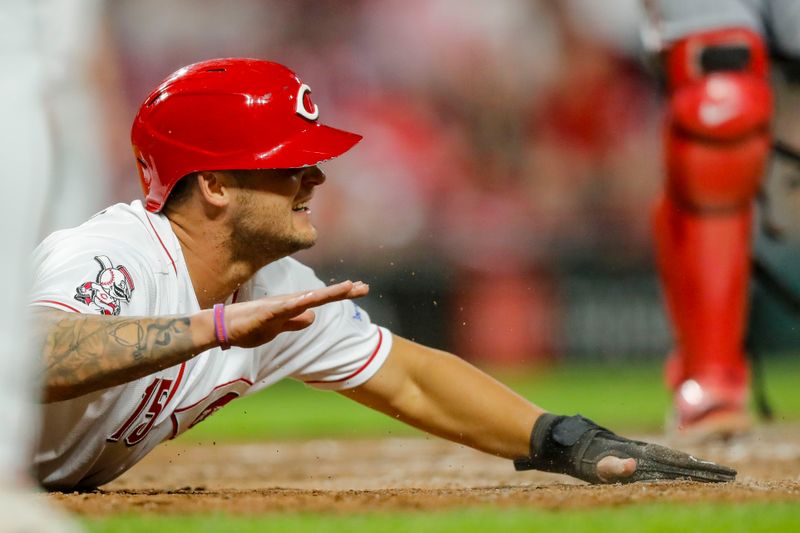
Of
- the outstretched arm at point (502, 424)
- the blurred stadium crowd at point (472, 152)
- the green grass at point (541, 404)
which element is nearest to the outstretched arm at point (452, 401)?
the outstretched arm at point (502, 424)

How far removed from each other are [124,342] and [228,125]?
835 millimetres

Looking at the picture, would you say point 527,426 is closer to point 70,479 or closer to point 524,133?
point 70,479

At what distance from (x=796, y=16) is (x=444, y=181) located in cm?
594

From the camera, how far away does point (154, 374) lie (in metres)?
3.35

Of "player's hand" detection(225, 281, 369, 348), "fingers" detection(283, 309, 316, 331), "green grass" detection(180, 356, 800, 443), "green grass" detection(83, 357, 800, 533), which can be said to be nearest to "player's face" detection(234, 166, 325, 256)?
"fingers" detection(283, 309, 316, 331)

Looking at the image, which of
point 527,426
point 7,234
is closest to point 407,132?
point 527,426

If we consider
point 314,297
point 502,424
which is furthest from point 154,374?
point 502,424

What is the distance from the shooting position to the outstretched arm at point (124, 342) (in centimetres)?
281

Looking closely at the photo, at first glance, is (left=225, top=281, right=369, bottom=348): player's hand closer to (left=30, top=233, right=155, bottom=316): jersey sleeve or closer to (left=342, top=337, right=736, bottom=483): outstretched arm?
(left=30, top=233, right=155, bottom=316): jersey sleeve

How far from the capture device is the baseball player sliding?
300 cm

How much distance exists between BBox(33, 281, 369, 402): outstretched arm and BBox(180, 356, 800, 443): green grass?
3880mm

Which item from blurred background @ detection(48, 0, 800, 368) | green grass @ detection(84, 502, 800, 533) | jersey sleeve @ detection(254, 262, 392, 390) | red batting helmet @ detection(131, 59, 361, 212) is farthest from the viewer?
blurred background @ detection(48, 0, 800, 368)

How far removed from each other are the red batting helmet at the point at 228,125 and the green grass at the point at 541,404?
11.1 ft

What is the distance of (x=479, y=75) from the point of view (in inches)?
451
